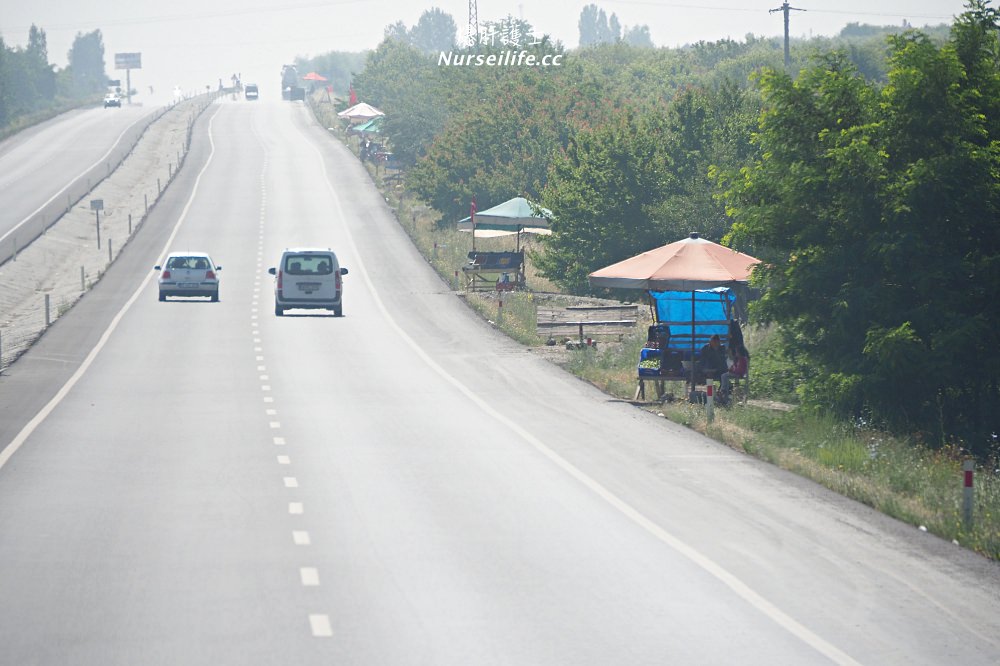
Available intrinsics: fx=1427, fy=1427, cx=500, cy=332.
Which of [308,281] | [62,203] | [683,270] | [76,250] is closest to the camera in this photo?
[683,270]

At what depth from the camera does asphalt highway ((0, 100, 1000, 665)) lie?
34.5 ft

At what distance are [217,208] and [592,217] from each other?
34523 millimetres

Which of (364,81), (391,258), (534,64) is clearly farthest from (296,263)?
(364,81)

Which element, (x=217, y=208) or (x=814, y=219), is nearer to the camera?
(x=814, y=219)

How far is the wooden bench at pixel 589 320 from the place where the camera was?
36.4 m

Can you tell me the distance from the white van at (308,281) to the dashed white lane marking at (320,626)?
30.2 metres

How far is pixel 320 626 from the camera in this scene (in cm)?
1073

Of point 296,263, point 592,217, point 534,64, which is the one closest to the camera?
point 296,263

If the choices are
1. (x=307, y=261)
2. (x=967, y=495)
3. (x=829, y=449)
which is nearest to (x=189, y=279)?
(x=307, y=261)

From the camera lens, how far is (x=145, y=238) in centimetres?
6506

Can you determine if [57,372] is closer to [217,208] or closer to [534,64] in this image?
[217,208]

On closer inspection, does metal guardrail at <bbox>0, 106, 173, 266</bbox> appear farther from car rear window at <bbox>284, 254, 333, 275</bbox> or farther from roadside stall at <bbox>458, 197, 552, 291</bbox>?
car rear window at <bbox>284, 254, 333, 275</bbox>

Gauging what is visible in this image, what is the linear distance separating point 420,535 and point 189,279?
32.7m
